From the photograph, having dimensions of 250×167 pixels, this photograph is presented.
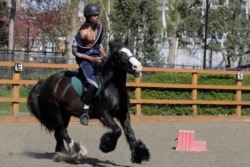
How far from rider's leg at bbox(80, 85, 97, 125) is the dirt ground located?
64 centimetres

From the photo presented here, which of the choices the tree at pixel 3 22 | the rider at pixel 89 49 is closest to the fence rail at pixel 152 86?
the rider at pixel 89 49

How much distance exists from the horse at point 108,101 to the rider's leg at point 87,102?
68mm

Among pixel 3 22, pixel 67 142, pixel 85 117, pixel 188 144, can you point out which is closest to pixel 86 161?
pixel 67 142

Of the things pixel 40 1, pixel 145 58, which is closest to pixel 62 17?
pixel 40 1

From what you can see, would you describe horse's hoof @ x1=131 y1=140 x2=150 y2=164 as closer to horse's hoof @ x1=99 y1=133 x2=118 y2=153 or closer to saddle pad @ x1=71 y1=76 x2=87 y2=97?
horse's hoof @ x1=99 y1=133 x2=118 y2=153

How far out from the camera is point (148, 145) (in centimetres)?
1188

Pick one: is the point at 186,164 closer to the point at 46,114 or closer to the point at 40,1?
the point at 46,114

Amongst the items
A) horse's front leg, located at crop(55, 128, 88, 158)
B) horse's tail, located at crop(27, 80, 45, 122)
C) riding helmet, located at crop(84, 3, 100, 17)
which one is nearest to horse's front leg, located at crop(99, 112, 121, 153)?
horse's front leg, located at crop(55, 128, 88, 158)

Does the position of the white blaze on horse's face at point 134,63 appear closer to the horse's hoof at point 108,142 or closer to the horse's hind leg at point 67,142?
the horse's hoof at point 108,142

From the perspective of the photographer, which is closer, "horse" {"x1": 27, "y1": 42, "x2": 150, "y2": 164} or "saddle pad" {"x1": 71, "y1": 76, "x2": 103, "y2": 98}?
Result: "horse" {"x1": 27, "y1": 42, "x2": 150, "y2": 164}

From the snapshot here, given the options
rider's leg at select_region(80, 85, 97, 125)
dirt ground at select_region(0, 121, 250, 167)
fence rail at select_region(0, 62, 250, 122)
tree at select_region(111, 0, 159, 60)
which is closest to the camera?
rider's leg at select_region(80, 85, 97, 125)

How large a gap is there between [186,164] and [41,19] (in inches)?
1687

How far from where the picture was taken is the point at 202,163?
9.28 metres

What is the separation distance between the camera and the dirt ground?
917cm
